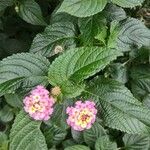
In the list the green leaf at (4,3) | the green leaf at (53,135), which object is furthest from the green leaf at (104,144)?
the green leaf at (4,3)

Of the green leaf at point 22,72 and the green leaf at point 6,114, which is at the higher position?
the green leaf at point 22,72

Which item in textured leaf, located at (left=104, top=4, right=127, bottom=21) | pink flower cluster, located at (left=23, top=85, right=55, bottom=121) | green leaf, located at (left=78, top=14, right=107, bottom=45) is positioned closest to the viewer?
pink flower cluster, located at (left=23, top=85, right=55, bottom=121)

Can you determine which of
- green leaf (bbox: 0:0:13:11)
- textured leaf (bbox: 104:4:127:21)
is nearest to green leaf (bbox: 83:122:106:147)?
textured leaf (bbox: 104:4:127:21)

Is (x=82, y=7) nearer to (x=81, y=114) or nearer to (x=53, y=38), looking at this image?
(x=53, y=38)

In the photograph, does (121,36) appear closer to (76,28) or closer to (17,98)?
(76,28)

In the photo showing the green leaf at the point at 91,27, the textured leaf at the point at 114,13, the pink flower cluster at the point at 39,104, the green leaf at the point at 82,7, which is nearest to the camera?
the pink flower cluster at the point at 39,104

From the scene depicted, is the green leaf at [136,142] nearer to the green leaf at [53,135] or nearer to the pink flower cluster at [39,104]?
the green leaf at [53,135]

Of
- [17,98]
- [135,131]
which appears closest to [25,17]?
[17,98]

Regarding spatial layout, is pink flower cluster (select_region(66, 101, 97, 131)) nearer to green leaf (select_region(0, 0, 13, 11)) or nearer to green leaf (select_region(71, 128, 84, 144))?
green leaf (select_region(71, 128, 84, 144))
